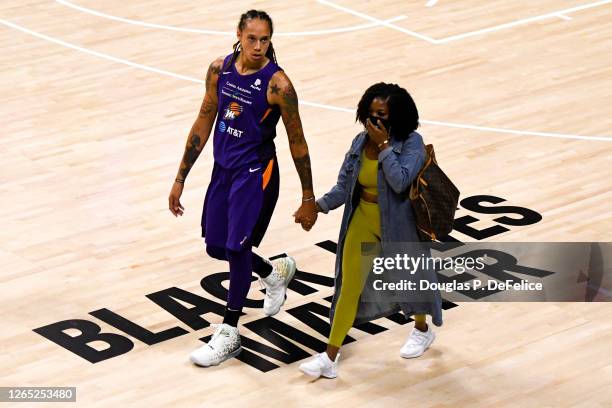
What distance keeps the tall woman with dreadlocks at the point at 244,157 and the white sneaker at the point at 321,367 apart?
0.53 meters

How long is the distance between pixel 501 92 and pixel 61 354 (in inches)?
238

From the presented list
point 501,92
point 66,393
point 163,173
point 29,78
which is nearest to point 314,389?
point 66,393

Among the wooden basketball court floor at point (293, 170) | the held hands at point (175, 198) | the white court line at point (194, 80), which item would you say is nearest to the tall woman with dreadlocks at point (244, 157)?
the held hands at point (175, 198)

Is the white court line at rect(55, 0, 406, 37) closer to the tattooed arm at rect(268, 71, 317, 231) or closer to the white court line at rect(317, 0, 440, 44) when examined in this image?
the white court line at rect(317, 0, 440, 44)

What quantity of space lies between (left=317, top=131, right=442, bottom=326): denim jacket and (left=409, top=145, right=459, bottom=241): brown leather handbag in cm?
5

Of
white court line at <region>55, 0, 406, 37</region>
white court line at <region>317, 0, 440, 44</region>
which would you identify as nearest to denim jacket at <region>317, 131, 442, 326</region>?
white court line at <region>317, 0, 440, 44</region>

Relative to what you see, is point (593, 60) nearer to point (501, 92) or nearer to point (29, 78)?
point (501, 92)

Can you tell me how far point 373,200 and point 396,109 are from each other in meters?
0.57

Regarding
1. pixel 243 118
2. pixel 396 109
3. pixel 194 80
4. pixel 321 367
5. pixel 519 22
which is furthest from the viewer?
pixel 519 22

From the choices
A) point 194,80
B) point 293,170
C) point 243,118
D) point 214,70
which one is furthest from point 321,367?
point 194,80

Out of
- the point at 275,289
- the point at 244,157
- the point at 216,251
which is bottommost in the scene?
the point at 275,289

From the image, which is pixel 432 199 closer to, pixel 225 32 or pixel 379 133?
pixel 379 133

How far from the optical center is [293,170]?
11.7 metres

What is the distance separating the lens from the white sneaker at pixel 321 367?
8352 mm
